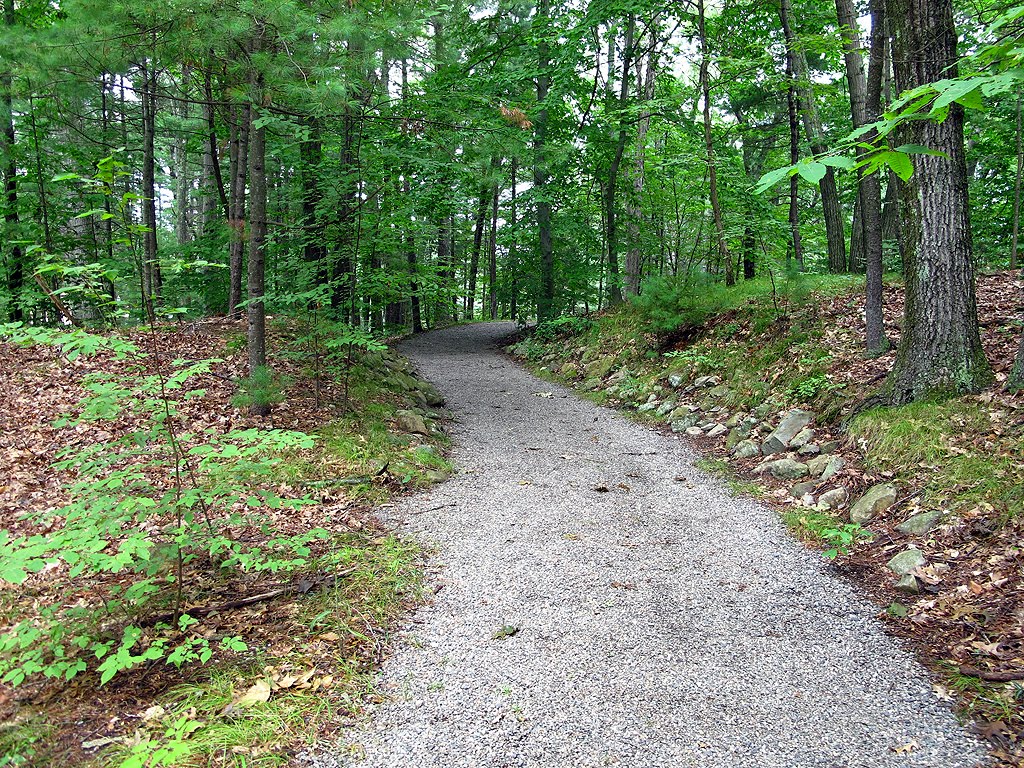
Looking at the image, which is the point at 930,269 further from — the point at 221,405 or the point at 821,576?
the point at 221,405

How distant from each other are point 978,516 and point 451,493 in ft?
14.1

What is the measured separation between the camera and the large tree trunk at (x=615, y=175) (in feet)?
41.7

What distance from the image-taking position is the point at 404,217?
7766mm

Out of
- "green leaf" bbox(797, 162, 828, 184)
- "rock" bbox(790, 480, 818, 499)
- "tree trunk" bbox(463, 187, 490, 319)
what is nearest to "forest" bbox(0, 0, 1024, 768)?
"green leaf" bbox(797, 162, 828, 184)

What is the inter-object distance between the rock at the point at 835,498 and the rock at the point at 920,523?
66cm

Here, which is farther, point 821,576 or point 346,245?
point 346,245

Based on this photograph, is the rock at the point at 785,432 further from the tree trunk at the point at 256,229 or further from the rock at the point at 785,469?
the tree trunk at the point at 256,229

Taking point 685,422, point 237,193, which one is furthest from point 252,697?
point 237,193

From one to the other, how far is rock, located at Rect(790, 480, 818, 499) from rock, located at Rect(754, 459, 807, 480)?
19 centimetres

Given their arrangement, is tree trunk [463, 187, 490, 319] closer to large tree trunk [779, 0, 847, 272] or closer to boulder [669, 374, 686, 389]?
large tree trunk [779, 0, 847, 272]

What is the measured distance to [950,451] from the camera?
14.8ft

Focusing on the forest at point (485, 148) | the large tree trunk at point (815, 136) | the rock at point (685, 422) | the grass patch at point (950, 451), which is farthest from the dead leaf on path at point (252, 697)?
the large tree trunk at point (815, 136)

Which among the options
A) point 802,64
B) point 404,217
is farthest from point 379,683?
point 802,64

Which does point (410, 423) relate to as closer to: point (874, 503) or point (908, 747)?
point (874, 503)
